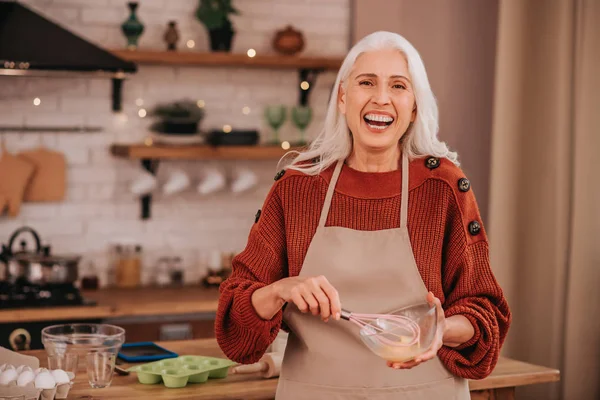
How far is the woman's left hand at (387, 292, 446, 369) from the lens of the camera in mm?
1945

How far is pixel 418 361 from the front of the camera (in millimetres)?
1946

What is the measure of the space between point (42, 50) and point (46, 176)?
0.75 metres

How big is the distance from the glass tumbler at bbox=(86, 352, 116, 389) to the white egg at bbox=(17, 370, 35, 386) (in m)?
0.22

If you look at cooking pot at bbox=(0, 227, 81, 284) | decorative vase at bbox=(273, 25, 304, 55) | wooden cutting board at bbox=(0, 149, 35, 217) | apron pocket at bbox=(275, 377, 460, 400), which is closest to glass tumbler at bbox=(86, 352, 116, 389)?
apron pocket at bbox=(275, 377, 460, 400)

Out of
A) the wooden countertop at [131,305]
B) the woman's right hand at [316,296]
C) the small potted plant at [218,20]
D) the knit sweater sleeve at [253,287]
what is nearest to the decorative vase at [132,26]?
the small potted plant at [218,20]

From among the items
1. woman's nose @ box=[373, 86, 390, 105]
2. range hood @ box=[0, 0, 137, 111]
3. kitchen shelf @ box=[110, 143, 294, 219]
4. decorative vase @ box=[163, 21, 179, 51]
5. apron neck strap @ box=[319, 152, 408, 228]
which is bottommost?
apron neck strap @ box=[319, 152, 408, 228]

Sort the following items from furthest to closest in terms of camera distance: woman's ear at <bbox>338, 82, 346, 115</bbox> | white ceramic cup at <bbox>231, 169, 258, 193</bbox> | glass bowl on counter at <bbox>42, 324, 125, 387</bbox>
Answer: white ceramic cup at <bbox>231, 169, 258, 193</bbox> → glass bowl on counter at <bbox>42, 324, 125, 387</bbox> → woman's ear at <bbox>338, 82, 346, 115</bbox>

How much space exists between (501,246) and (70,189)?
2139mm

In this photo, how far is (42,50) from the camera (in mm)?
4086

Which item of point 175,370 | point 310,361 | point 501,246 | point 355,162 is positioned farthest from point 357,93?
point 501,246

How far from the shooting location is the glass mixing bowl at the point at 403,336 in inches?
77.4

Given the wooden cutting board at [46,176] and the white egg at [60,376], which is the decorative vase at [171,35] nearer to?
the wooden cutting board at [46,176]

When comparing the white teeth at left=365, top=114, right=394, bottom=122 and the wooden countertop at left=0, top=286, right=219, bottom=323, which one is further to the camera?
the wooden countertop at left=0, top=286, right=219, bottom=323

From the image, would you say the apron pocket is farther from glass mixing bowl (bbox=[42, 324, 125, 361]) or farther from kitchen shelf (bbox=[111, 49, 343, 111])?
kitchen shelf (bbox=[111, 49, 343, 111])
